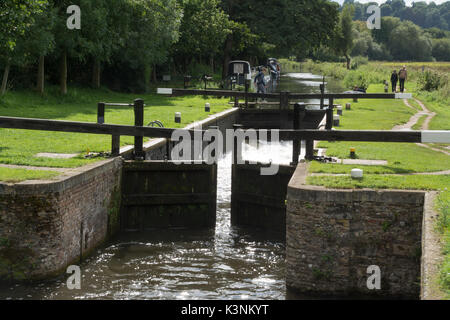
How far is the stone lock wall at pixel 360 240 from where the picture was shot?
10359 mm

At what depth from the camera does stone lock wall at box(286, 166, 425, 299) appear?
1036cm

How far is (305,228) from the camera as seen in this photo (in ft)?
34.9

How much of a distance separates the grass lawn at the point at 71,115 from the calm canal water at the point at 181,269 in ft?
7.02

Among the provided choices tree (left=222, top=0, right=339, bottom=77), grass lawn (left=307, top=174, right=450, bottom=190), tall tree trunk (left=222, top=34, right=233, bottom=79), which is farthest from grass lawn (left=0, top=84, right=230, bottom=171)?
tree (left=222, top=0, right=339, bottom=77)

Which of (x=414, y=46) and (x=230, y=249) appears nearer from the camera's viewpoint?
(x=230, y=249)

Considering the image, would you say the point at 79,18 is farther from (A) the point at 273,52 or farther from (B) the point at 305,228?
(A) the point at 273,52

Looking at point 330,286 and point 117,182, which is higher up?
point 117,182

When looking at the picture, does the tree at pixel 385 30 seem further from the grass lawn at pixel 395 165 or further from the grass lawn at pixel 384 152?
the grass lawn at pixel 384 152

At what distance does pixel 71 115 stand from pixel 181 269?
11835mm

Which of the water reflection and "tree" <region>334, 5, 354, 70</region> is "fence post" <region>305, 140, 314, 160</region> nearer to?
the water reflection

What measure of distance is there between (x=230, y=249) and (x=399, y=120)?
1228cm

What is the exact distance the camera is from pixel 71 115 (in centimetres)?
2269

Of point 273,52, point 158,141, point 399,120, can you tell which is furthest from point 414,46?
point 158,141
